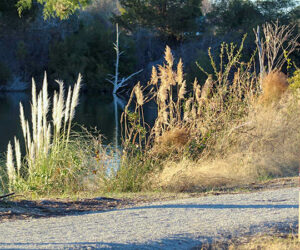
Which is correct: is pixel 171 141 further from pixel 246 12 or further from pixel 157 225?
pixel 246 12

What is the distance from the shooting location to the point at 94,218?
533 centimetres

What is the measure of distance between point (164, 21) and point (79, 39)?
27.3ft

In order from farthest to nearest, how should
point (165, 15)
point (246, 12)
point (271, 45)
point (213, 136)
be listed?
point (165, 15)
point (246, 12)
point (271, 45)
point (213, 136)

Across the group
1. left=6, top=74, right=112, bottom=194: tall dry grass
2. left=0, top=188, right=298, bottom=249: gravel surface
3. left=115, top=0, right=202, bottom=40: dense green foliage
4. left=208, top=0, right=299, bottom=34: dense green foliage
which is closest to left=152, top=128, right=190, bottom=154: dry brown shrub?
left=6, top=74, right=112, bottom=194: tall dry grass

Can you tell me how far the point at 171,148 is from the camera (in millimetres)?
9594

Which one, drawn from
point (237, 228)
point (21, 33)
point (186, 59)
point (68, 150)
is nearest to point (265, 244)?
point (237, 228)

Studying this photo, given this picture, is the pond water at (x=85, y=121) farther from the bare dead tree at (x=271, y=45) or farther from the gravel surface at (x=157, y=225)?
the gravel surface at (x=157, y=225)

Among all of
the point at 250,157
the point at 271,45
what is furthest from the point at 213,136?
the point at 271,45

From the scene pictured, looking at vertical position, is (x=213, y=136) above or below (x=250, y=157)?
above

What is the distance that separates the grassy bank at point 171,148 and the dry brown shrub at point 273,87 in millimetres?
24

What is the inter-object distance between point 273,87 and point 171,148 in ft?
12.3

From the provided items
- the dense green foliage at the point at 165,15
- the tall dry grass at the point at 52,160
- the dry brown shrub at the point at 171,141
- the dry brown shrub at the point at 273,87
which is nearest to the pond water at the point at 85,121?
the dry brown shrub at the point at 273,87

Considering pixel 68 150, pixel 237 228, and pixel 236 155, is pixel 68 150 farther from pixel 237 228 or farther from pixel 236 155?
pixel 237 228

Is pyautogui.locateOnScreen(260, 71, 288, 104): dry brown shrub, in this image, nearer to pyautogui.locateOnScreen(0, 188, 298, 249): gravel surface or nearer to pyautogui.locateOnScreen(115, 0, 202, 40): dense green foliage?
pyautogui.locateOnScreen(0, 188, 298, 249): gravel surface
